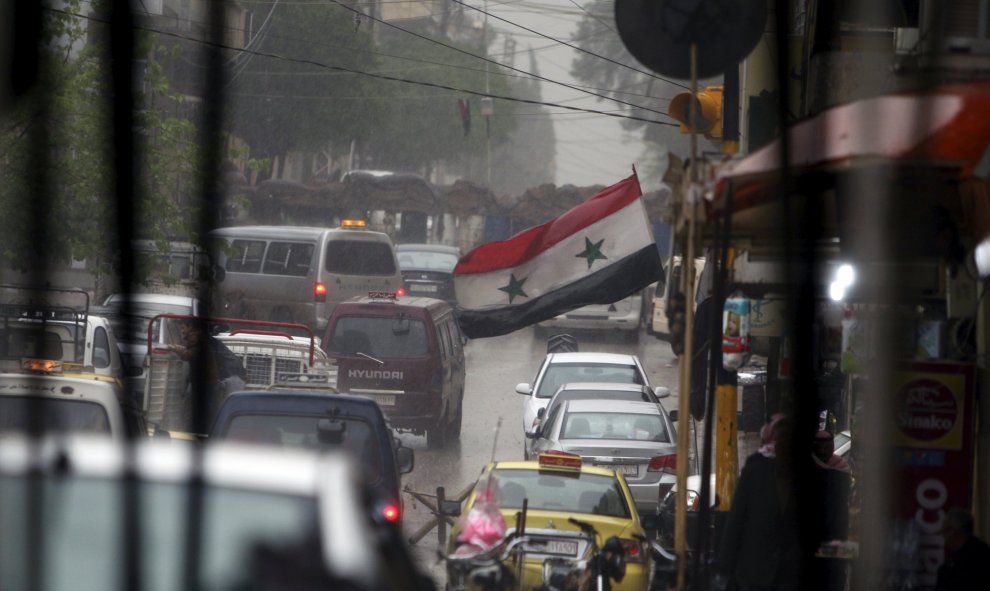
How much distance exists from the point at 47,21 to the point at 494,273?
11.6m

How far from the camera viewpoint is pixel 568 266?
963cm

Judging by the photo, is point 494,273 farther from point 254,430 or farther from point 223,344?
point 223,344

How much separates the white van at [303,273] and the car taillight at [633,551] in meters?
18.2

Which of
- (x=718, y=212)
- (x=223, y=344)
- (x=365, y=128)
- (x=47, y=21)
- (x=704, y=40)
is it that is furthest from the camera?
(x=365, y=128)

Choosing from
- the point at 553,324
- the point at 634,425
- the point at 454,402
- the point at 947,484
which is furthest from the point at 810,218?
the point at 553,324

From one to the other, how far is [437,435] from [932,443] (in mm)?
11848

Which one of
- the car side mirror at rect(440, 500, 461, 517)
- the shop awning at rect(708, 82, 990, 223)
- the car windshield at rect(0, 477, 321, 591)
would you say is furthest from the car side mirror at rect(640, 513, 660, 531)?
the car windshield at rect(0, 477, 321, 591)

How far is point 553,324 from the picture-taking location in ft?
109

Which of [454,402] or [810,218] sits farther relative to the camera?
[454,402]

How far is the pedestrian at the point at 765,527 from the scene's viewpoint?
7.87m

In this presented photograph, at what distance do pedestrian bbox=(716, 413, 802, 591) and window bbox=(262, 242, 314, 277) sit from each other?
66.9 ft

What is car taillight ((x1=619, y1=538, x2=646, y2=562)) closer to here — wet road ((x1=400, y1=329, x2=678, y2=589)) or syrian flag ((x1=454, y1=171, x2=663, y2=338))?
wet road ((x1=400, y1=329, x2=678, y2=589))

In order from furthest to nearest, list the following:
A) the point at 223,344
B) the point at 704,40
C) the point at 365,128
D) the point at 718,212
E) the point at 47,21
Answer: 1. the point at 365,128
2. the point at 47,21
3. the point at 223,344
4. the point at 704,40
5. the point at 718,212

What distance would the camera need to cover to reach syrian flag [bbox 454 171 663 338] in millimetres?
9523
